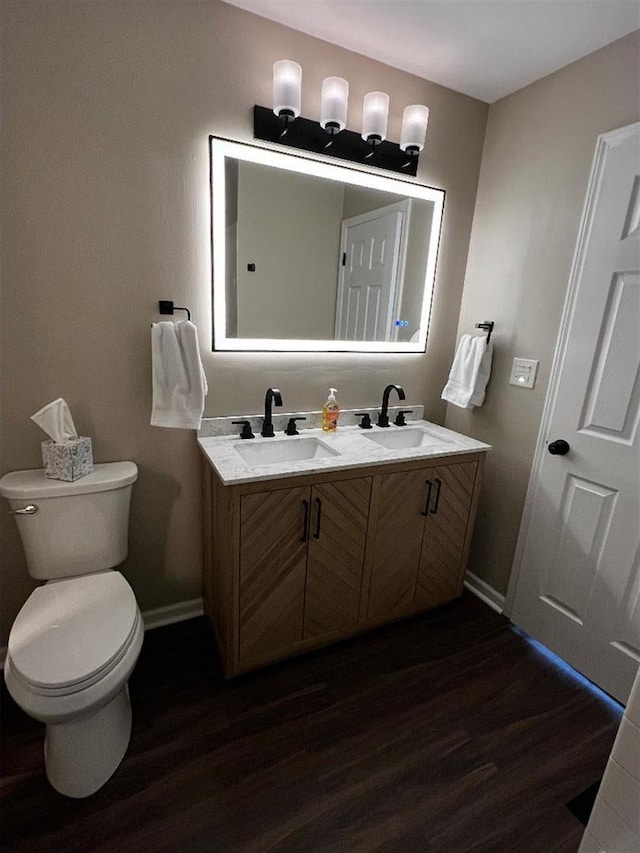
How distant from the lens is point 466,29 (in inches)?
58.7

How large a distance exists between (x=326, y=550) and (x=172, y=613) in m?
0.86

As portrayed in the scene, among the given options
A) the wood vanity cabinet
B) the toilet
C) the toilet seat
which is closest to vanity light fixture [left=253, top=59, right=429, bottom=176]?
the wood vanity cabinet

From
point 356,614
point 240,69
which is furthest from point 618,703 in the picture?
point 240,69

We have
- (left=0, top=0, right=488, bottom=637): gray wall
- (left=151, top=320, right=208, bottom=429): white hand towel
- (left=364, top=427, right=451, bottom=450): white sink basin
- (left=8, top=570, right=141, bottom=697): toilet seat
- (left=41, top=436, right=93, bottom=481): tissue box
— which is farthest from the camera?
(left=364, top=427, right=451, bottom=450): white sink basin

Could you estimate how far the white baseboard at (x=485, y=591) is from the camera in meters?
2.08

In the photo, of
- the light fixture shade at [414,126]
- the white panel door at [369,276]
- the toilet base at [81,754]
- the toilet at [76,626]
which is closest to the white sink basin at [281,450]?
the toilet at [76,626]

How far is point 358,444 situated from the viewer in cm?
179

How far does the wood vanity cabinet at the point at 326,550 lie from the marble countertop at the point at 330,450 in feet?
0.12

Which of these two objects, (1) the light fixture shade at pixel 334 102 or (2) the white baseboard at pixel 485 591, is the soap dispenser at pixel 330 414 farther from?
(2) the white baseboard at pixel 485 591

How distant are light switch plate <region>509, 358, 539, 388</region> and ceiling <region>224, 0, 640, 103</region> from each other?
1.19 metres

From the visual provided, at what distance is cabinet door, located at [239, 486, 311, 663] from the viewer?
4.69 ft

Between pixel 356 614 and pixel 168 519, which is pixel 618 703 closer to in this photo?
pixel 356 614

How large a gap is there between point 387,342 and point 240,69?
1.25 meters

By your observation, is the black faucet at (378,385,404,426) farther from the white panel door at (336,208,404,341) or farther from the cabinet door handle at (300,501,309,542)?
the cabinet door handle at (300,501,309,542)
